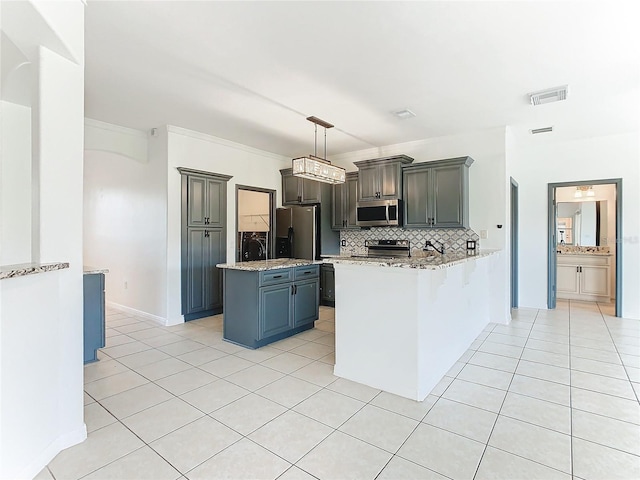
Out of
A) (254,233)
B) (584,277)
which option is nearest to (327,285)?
(254,233)

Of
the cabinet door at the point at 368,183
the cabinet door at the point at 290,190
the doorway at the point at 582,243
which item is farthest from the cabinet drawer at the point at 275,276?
the doorway at the point at 582,243

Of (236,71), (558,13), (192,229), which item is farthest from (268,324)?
(558,13)

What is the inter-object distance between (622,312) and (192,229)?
645 centimetres

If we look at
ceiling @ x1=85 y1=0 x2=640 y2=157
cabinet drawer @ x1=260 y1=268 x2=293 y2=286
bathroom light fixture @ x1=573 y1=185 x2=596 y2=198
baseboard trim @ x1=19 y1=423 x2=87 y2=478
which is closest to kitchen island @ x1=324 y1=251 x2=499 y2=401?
cabinet drawer @ x1=260 y1=268 x2=293 y2=286

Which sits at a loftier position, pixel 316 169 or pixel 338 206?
pixel 316 169

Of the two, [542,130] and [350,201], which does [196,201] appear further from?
[542,130]

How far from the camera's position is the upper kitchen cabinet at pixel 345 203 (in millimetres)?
5879

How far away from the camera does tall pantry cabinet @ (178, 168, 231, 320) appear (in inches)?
189

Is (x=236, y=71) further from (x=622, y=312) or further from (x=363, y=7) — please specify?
(x=622, y=312)

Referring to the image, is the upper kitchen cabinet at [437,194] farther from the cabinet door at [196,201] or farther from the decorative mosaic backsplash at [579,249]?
the decorative mosaic backsplash at [579,249]

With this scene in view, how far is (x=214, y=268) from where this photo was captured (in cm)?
515

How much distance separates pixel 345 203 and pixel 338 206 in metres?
0.16

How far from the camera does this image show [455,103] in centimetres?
383

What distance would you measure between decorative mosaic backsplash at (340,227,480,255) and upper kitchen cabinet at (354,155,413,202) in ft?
2.23
